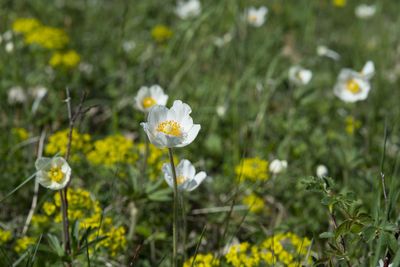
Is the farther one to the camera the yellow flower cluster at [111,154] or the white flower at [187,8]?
the white flower at [187,8]

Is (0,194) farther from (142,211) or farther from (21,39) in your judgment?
(21,39)

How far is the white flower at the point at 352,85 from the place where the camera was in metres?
3.90

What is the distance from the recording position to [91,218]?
2.68 meters

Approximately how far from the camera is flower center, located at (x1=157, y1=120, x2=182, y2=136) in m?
2.22

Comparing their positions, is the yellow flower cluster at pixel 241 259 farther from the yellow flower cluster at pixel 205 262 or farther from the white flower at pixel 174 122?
the white flower at pixel 174 122

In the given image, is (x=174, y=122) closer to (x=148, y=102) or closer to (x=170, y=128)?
(x=170, y=128)

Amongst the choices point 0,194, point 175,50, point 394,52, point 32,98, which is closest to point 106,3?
point 175,50

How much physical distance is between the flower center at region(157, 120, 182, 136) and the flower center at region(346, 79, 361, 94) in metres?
2.12

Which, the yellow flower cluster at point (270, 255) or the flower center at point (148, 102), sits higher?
the flower center at point (148, 102)

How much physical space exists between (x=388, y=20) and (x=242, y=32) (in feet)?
10.3

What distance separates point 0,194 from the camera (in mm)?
3164

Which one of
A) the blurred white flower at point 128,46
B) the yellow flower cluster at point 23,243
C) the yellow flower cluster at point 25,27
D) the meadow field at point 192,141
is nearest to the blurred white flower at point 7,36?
the meadow field at point 192,141

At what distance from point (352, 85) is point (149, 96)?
5.69 ft

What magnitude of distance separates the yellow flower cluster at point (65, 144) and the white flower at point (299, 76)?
1.78m
